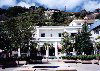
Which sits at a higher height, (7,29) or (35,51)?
(7,29)

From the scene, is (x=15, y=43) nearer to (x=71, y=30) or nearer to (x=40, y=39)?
(x=40, y=39)

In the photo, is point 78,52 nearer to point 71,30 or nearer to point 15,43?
point 71,30

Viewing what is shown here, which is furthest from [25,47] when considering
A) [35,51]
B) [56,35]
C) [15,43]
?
[56,35]

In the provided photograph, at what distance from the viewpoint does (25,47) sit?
131 feet

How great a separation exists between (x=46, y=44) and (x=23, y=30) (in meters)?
9.39

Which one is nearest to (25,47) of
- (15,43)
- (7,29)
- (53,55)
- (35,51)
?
(15,43)

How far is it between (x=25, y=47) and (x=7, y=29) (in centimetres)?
484

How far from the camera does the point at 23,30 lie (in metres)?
39.8

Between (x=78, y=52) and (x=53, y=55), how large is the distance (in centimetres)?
693

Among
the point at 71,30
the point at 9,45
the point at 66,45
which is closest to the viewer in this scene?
the point at 9,45

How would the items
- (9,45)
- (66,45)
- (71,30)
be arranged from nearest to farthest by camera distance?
(9,45)
(66,45)
(71,30)

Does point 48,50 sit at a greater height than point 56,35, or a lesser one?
lesser

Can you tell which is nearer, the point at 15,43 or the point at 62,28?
the point at 15,43

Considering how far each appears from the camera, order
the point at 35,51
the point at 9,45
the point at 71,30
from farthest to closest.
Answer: the point at 71,30 < the point at 35,51 < the point at 9,45
